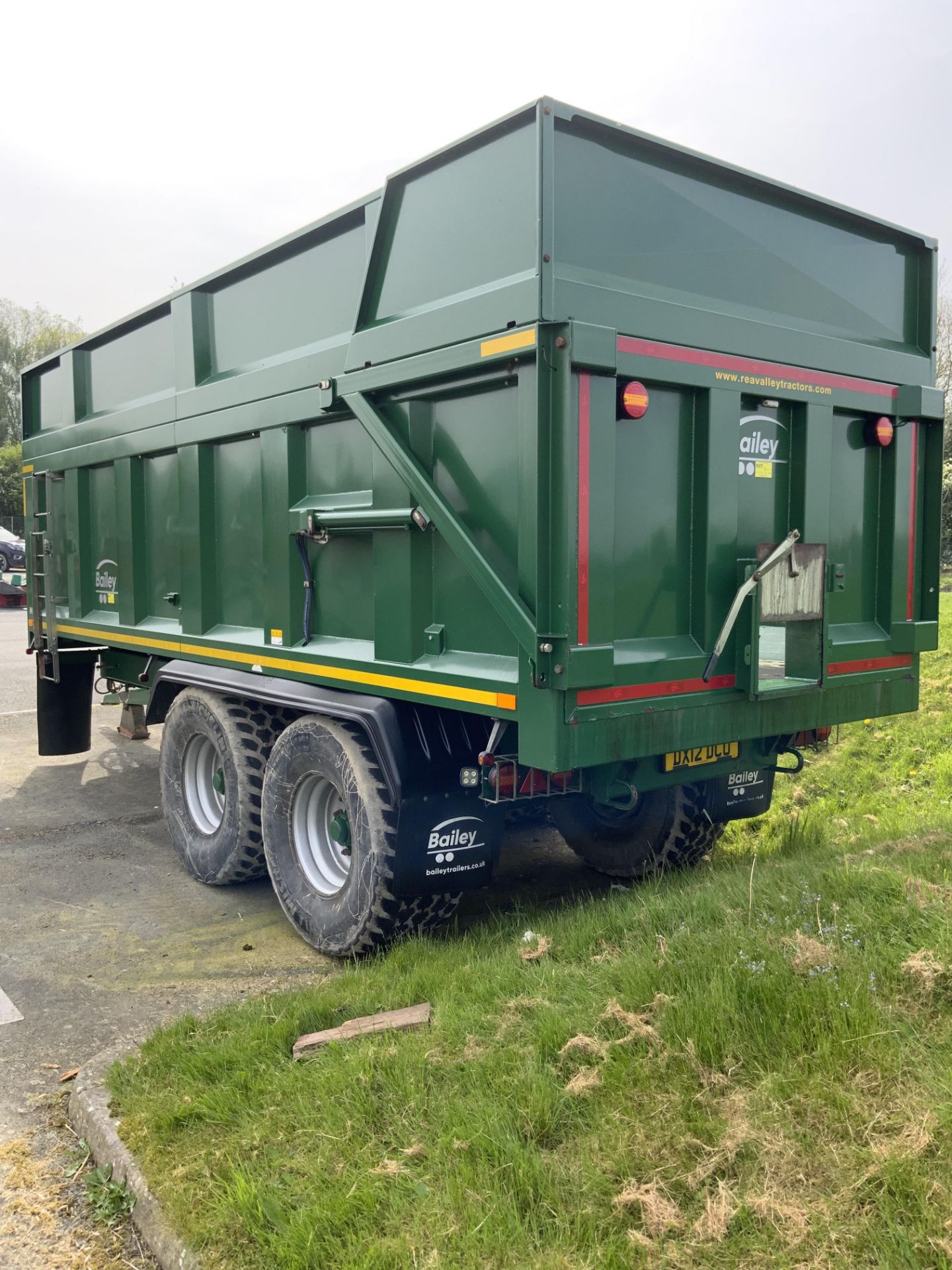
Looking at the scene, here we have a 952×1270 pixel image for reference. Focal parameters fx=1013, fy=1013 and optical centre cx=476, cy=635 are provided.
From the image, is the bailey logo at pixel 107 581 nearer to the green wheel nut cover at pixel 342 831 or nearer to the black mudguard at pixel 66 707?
the black mudguard at pixel 66 707

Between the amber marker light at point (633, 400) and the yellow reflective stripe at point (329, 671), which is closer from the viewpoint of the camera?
the amber marker light at point (633, 400)

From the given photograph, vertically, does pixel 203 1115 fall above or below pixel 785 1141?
below

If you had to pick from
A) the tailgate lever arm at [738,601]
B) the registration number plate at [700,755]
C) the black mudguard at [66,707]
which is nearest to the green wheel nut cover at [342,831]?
the registration number plate at [700,755]

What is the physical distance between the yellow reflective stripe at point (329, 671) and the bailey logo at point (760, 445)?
55.1 inches

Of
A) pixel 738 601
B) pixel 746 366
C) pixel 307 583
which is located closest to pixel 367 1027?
pixel 738 601

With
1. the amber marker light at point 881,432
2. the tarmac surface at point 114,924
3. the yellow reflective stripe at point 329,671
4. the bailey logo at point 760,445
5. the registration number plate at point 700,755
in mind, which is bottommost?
the tarmac surface at point 114,924

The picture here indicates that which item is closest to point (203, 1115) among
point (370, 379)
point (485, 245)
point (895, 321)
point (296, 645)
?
point (296, 645)

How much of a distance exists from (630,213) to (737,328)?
635mm

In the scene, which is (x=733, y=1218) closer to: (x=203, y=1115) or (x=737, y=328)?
(x=203, y=1115)

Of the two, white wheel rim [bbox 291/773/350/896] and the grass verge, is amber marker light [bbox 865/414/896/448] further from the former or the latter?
white wheel rim [bbox 291/773/350/896]

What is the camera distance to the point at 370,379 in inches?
171

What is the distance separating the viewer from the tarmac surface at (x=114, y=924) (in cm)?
406

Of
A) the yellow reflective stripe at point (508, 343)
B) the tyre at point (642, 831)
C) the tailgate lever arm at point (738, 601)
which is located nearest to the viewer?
the yellow reflective stripe at point (508, 343)

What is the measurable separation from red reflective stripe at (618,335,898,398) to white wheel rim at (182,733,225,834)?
358 centimetres
